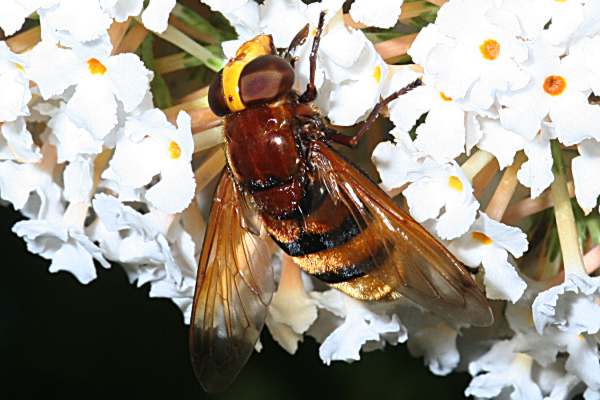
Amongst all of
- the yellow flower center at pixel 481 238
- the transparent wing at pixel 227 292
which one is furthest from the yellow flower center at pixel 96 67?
the yellow flower center at pixel 481 238

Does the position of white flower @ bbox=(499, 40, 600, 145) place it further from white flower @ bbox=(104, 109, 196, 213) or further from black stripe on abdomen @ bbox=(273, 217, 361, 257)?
white flower @ bbox=(104, 109, 196, 213)

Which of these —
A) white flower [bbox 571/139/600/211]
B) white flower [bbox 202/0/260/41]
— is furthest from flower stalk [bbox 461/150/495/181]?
white flower [bbox 202/0/260/41]

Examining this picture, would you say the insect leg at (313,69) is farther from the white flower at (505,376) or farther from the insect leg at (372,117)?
the white flower at (505,376)

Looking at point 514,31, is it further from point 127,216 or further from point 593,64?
point 127,216

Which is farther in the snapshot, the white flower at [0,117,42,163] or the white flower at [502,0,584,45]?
the white flower at [0,117,42,163]

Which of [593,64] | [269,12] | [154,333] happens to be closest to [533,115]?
[593,64]

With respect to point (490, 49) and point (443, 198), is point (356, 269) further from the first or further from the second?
point (490, 49)

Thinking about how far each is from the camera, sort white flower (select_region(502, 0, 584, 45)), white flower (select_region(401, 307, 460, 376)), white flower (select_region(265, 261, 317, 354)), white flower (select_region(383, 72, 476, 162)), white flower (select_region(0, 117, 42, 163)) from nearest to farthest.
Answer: white flower (select_region(502, 0, 584, 45)) < white flower (select_region(383, 72, 476, 162)) < white flower (select_region(0, 117, 42, 163)) < white flower (select_region(265, 261, 317, 354)) < white flower (select_region(401, 307, 460, 376))

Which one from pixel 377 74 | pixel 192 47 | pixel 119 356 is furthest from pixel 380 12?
pixel 119 356
